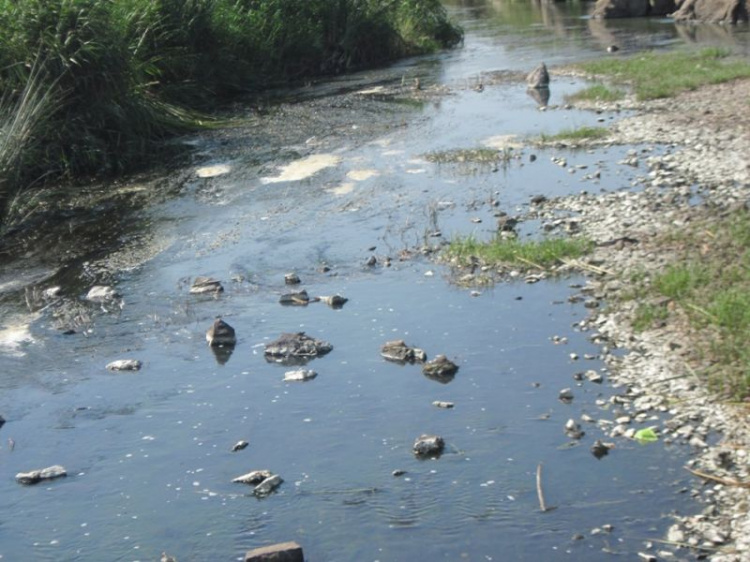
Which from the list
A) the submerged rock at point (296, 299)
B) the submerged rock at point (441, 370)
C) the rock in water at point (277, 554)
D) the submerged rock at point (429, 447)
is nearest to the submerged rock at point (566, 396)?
the submerged rock at point (441, 370)

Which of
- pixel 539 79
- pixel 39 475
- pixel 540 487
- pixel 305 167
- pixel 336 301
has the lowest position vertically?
pixel 540 487

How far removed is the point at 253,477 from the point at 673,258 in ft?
16.8

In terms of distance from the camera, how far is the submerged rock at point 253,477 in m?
7.64

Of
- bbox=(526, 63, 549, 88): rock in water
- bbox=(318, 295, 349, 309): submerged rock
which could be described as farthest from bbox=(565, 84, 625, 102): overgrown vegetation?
bbox=(318, 295, 349, 309): submerged rock

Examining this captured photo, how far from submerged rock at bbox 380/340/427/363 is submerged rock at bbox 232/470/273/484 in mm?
2176

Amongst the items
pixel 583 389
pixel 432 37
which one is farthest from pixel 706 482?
pixel 432 37

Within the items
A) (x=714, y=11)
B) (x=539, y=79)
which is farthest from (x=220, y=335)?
(x=714, y=11)

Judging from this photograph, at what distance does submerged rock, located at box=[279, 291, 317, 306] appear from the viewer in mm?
11195

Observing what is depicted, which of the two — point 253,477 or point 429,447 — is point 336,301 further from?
point 253,477

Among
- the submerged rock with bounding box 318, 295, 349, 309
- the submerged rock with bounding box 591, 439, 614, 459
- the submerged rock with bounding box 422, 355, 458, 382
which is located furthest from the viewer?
the submerged rock with bounding box 318, 295, 349, 309

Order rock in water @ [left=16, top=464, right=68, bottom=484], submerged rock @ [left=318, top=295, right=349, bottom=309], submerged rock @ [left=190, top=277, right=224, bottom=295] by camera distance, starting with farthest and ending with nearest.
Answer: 1. submerged rock @ [left=190, top=277, right=224, bottom=295]
2. submerged rock @ [left=318, top=295, right=349, bottom=309]
3. rock in water @ [left=16, top=464, right=68, bottom=484]

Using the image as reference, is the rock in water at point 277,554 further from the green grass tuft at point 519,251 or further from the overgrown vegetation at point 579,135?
the overgrown vegetation at point 579,135

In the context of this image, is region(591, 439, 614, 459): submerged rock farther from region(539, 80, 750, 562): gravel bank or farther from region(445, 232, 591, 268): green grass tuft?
region(445, 232, 591, 268): green grass tuft

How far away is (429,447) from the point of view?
7875 mm
